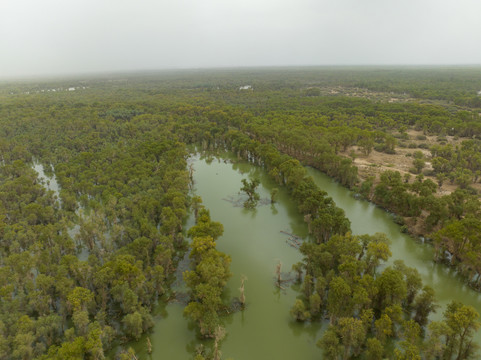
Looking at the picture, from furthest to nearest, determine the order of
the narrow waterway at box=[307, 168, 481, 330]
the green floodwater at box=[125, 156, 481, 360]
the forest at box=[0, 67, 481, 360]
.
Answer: the narrow waterway at box=[307, 168, 481, 330] → the green floodwater at box=[125, 156, 481, 360] → the forest at box=[0, 67, 481, 360]

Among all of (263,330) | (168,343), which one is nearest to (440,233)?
(263,330)

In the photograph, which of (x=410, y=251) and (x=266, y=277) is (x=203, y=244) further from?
(x=410, y=251)

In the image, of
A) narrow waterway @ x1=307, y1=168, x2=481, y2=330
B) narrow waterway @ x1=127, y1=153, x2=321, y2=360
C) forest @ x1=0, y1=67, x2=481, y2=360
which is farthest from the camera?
narrow waterway @ x1=307, y1=168, x2=481, y2=330

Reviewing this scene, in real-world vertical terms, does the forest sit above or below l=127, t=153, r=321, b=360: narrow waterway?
above

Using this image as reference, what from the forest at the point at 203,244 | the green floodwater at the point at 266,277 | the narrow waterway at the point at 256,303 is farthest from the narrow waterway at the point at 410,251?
the narrow waterway at the point at 256,303

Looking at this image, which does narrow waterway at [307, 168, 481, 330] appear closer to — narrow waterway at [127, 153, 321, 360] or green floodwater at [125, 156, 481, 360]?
green floodwater at [125, 156, 481, 360]

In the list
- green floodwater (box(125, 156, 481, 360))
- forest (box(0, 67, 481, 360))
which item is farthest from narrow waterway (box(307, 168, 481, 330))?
forest (box(0, 67, 481, 360))

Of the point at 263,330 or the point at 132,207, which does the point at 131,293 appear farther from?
the point at 132,207

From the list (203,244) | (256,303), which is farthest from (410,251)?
(203,244)
